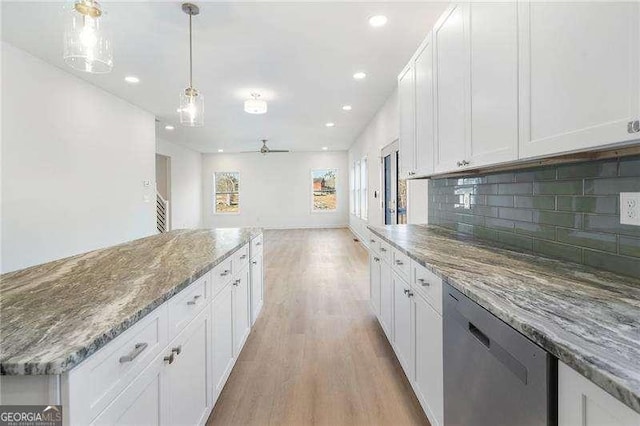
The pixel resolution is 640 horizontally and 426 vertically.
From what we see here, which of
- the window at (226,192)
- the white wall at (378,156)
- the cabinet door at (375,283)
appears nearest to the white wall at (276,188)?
the window at (226,192)

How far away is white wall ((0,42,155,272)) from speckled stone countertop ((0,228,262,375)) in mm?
2579

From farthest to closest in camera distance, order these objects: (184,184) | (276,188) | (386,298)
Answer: (276,188) → (184,184) → (386,298)

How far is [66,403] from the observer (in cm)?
70

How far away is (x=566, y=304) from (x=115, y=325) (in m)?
1.27

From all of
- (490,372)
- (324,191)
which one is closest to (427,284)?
(490,372)

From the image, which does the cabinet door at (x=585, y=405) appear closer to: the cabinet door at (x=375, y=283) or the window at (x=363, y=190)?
the cabinet door at (x=375, y=283)

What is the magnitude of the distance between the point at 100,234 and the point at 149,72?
253cm

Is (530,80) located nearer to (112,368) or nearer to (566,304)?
(566,304)

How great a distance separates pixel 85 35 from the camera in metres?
1.86

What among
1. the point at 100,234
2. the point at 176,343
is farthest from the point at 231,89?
the point at 176,343

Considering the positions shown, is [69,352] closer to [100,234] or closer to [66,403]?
[66,403]

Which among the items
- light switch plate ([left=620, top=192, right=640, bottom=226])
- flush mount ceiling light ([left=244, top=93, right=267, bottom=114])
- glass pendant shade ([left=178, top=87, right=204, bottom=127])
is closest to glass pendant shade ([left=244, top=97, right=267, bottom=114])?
flush mount ceiling light ([left=244, top=93, right=267, bottom=114])

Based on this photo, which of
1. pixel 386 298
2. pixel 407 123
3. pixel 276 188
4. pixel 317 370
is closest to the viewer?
pixel 317 370

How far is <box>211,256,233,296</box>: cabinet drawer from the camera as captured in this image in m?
1.74
